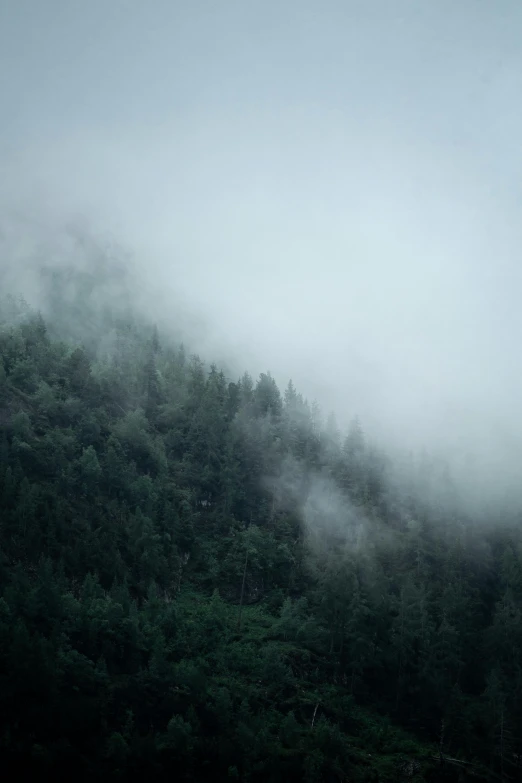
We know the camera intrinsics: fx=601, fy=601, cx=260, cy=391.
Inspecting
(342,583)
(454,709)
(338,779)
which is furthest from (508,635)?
(338,779)

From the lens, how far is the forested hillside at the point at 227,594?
5941cm

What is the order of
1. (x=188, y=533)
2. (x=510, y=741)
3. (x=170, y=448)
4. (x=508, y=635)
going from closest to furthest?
(x=510, y=741) < (x=508, y=635) < (x=188, y=533) < (x=170, y=448)

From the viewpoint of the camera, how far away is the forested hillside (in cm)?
5941

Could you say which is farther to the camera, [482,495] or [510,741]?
[482,495]

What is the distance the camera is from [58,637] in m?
64.9

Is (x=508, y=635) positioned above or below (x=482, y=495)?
below

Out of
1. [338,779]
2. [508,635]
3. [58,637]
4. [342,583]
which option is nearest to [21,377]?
[58,637]

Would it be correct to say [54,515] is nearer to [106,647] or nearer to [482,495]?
[106,647]

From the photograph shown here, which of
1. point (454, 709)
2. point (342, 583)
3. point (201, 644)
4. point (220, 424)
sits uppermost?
point (220, 424)

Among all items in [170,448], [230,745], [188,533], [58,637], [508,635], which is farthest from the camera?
[170,448]

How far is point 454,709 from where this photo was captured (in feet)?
241

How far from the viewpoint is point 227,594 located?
9744 centimetres

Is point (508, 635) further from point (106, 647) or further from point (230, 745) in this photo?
point (106, 647)

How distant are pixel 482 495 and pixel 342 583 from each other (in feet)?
180
